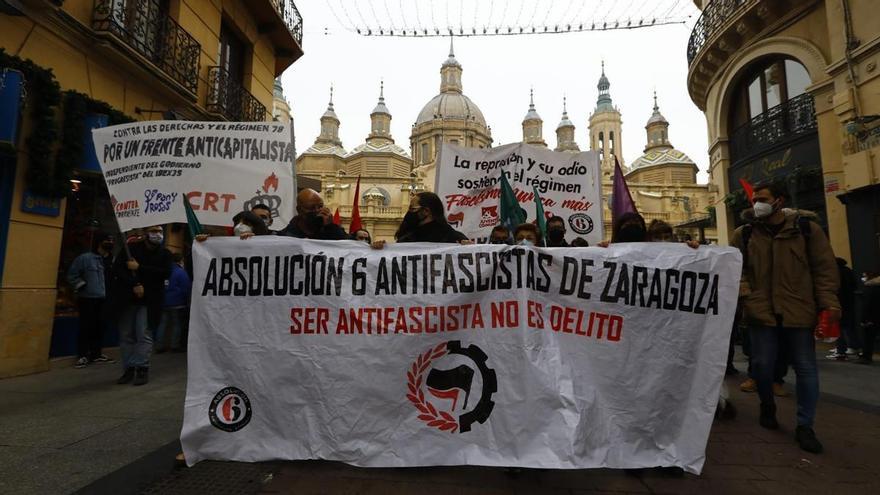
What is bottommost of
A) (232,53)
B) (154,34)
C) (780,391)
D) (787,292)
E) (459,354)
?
(780,391)

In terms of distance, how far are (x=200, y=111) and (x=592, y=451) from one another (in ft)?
30.3

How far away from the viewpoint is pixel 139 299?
5.18 metres

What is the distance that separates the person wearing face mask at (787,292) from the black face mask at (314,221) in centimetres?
352

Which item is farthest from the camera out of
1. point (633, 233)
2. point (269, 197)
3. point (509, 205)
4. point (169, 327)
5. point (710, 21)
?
point (710, 21)

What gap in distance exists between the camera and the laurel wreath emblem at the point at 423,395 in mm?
2727

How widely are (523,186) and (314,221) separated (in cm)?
323

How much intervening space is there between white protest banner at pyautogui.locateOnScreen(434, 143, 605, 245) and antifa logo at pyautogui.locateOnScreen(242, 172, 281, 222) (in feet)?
7.61

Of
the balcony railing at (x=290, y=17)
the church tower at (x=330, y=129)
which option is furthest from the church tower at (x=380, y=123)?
the balcony railing at (x=290, y=17)

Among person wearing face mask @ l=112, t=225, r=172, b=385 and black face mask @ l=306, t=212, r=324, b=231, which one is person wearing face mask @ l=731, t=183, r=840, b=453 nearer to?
black face mask @ l=306, t=212, r=324, b=231

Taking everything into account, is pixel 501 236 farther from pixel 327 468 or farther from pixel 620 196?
pixel 327 468

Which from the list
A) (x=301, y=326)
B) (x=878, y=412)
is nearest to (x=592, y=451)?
(x=301, y=326)

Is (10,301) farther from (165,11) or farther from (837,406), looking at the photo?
(837,406)

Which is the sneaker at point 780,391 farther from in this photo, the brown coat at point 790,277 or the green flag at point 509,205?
the green flag at point 509,205

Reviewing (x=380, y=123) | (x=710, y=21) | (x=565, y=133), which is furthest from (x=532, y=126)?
(x=710, y=21)
